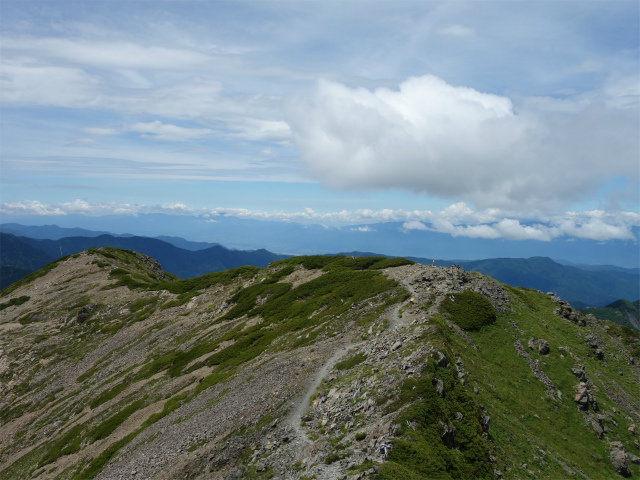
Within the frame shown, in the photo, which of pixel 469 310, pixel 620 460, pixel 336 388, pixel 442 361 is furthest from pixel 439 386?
pixel 469 310

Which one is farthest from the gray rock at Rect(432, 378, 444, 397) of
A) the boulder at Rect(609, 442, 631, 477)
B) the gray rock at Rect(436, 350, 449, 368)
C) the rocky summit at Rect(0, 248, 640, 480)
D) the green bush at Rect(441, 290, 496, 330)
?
the boulder at Rect(609, 442, 631, 477)

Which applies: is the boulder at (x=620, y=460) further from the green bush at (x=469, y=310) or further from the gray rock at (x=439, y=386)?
the gray rock at (x=439, y=386)

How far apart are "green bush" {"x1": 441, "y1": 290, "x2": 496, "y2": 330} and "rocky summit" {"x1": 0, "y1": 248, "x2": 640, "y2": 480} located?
26 cm

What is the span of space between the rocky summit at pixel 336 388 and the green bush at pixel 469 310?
0.84 ft

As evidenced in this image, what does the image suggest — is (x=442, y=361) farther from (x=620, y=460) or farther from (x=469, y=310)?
(x=620, y=460)

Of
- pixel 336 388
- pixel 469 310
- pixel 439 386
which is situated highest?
pixel 469 310

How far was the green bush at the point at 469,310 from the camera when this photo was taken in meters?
50.3

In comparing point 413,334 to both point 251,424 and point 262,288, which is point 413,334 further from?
point 262,288

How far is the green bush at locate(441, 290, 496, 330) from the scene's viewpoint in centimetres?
5034

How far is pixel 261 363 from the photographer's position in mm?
54062

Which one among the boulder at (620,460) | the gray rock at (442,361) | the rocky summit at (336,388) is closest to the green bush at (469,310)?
the rocky summit at (336,388)

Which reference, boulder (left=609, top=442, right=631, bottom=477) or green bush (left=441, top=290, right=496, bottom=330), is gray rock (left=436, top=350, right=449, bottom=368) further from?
boulder (left=609, top=442, right=631, bottom=477)

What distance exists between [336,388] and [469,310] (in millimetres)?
27088

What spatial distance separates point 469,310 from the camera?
52.5 meters
